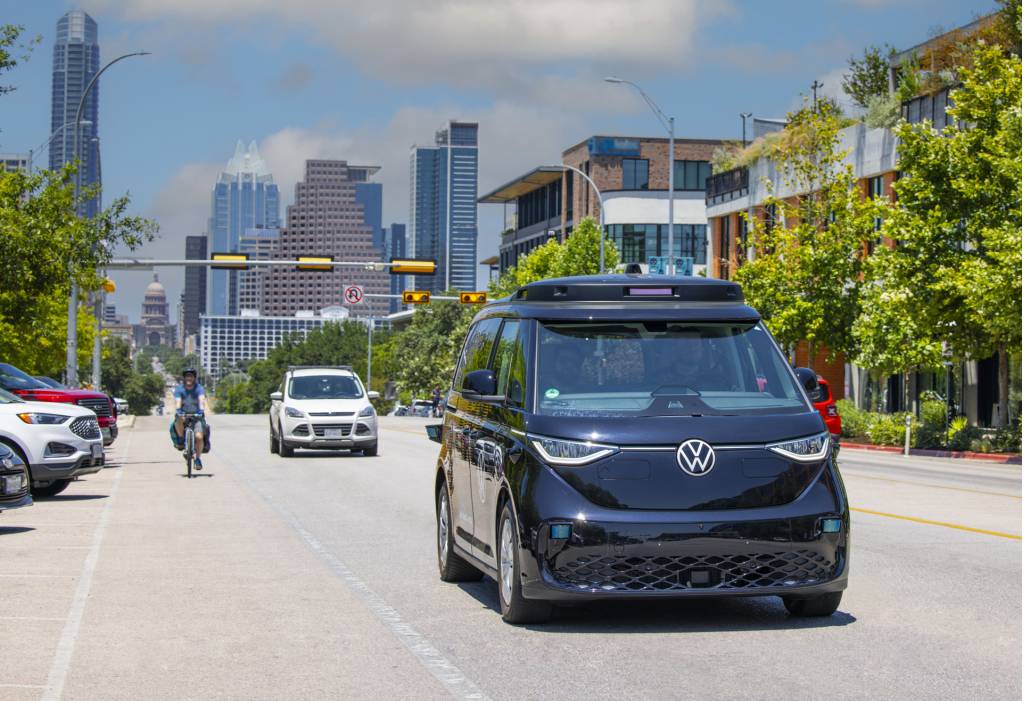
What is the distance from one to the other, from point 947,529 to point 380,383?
149046mm

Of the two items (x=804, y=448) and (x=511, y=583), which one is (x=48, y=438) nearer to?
(x=511, y=583)

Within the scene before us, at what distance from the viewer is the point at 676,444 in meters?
8.56

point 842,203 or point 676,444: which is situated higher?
point 842,203

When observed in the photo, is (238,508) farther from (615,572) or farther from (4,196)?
(4,196)

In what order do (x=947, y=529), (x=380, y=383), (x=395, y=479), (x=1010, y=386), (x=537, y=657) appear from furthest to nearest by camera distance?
1. (x=380, y=383)
2. (x=1010, y=386)
3. (x=395, y=479)
4. (x=947, y=529)
5. (x=537, y=657)

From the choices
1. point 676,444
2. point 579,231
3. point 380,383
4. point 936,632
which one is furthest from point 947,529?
point 380,383

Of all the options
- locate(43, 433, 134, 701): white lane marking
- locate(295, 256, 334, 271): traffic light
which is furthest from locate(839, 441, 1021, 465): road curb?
locate(43, 433, 134, 701): white lane marking

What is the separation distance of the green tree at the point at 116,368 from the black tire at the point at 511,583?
144m

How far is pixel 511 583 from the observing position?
9.02 metres

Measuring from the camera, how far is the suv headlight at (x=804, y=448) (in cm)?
866

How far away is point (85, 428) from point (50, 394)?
646 centimetres

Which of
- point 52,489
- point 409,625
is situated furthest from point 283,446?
point 409,625

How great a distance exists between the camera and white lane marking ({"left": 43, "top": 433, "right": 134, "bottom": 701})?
7.46 meters

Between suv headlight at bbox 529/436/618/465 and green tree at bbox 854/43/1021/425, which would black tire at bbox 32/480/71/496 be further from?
green tree at bbox 854/43/1021/425
